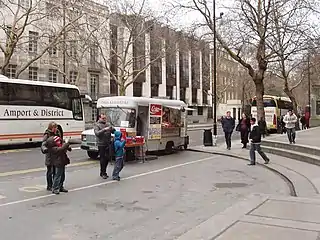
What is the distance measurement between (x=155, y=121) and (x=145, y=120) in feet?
1.85

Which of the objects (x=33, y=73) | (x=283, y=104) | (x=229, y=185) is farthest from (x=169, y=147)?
(x=33, y=73)

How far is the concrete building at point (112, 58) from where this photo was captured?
113ft

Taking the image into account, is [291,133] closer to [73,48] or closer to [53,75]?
[73,48]

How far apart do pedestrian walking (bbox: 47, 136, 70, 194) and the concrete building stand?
1504 centimetres

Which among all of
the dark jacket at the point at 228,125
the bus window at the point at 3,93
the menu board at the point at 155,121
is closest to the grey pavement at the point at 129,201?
the menu board at the point at 155,121

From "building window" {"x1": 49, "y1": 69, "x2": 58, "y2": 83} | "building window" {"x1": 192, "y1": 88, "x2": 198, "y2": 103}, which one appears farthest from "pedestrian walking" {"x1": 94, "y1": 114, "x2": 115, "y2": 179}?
"building window" {"x1": 192, "y1": 88, "x2": 198, "y2": 103}

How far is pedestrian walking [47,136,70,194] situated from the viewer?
31.4 ft

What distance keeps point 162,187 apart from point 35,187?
315 cm

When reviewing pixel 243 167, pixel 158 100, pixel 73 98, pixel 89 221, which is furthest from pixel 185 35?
pixel 89 221

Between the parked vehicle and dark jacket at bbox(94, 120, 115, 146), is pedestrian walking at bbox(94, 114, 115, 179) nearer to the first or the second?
dark jacket at bbox(94, 120, 115, 146)

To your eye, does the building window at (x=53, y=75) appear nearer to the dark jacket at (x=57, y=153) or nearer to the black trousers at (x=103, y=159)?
the black trousers at (x=103, y=159)

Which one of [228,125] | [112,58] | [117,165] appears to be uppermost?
[112,58]

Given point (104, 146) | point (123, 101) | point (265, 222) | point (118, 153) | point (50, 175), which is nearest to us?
point (265, 222)

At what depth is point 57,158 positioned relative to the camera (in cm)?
959
